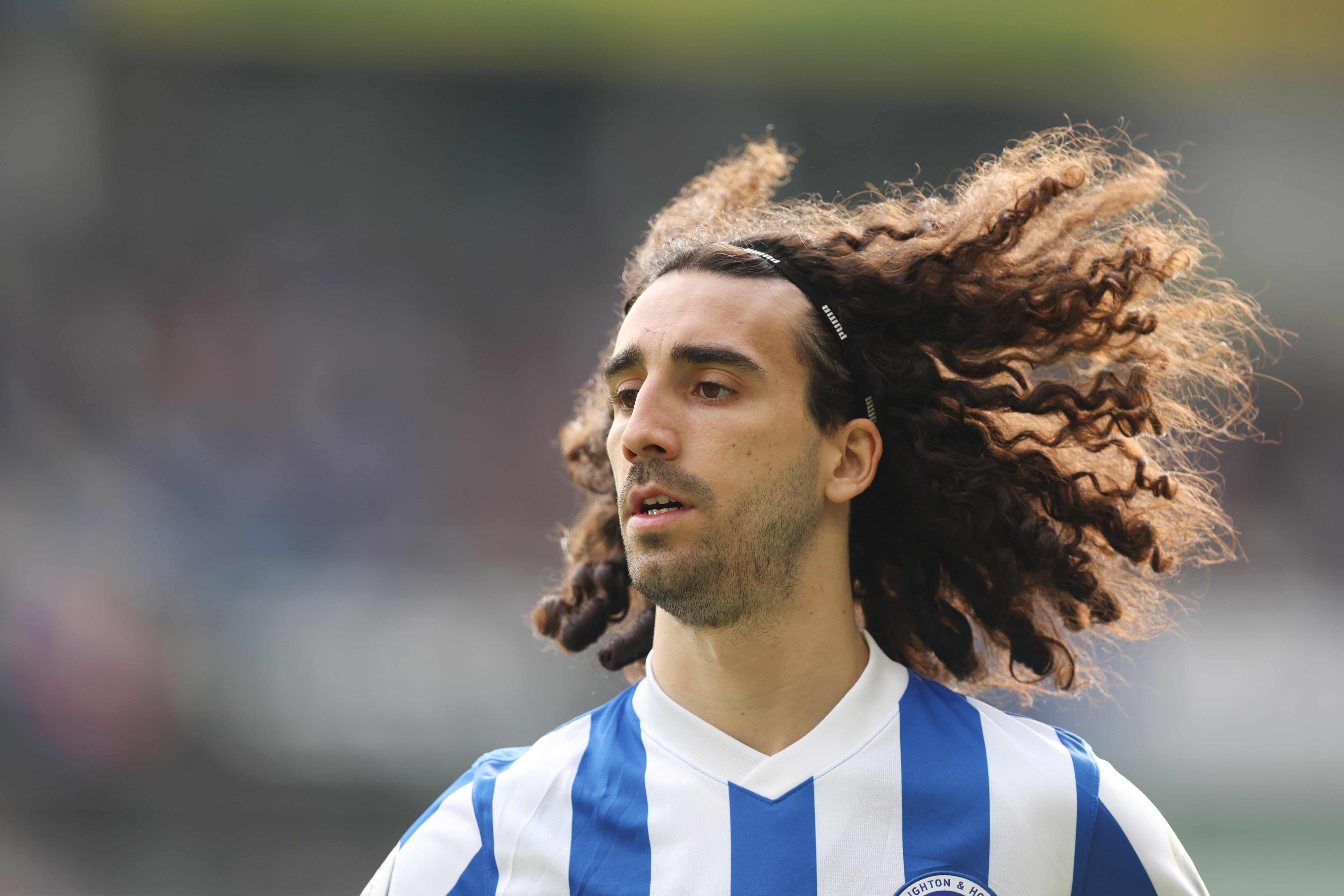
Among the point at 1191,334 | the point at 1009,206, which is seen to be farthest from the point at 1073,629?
the point at 1009,206

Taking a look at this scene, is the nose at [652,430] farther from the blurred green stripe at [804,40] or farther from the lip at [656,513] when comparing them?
the blurred green stripe at [804,40]

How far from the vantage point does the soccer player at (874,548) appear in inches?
82.4

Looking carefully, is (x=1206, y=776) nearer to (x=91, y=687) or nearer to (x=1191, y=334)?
(x=1191, y=334)

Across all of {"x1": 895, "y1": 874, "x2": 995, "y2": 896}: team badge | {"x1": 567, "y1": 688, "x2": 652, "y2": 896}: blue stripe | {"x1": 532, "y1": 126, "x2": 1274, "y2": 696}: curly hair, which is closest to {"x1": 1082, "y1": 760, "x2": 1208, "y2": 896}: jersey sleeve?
{"x1": 895, "y1": 874, "x2": 995, "y2": 896}: team badge

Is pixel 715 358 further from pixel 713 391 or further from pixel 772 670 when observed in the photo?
pixel 772 670

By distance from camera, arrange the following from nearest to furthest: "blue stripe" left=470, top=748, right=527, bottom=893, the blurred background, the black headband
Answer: "blue stripe" left=470, top=748, right=527, bottom=893
the black headband
the blurred background

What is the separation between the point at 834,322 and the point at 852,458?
29 centimetres

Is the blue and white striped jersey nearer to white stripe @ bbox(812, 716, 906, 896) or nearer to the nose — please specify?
white stripe @ bbox(812, 716, 906, 896)

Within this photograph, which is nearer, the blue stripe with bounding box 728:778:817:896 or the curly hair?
the blue stripe with bounding box 728:778:817:896

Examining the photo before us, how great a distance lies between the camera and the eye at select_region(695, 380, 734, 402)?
2.21 meters

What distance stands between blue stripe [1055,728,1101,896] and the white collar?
0.35 metres

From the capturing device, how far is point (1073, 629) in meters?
2.61

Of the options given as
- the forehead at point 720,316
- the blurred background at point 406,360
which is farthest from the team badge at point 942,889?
the blurred background at point 406,360

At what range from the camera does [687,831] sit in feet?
6.88
